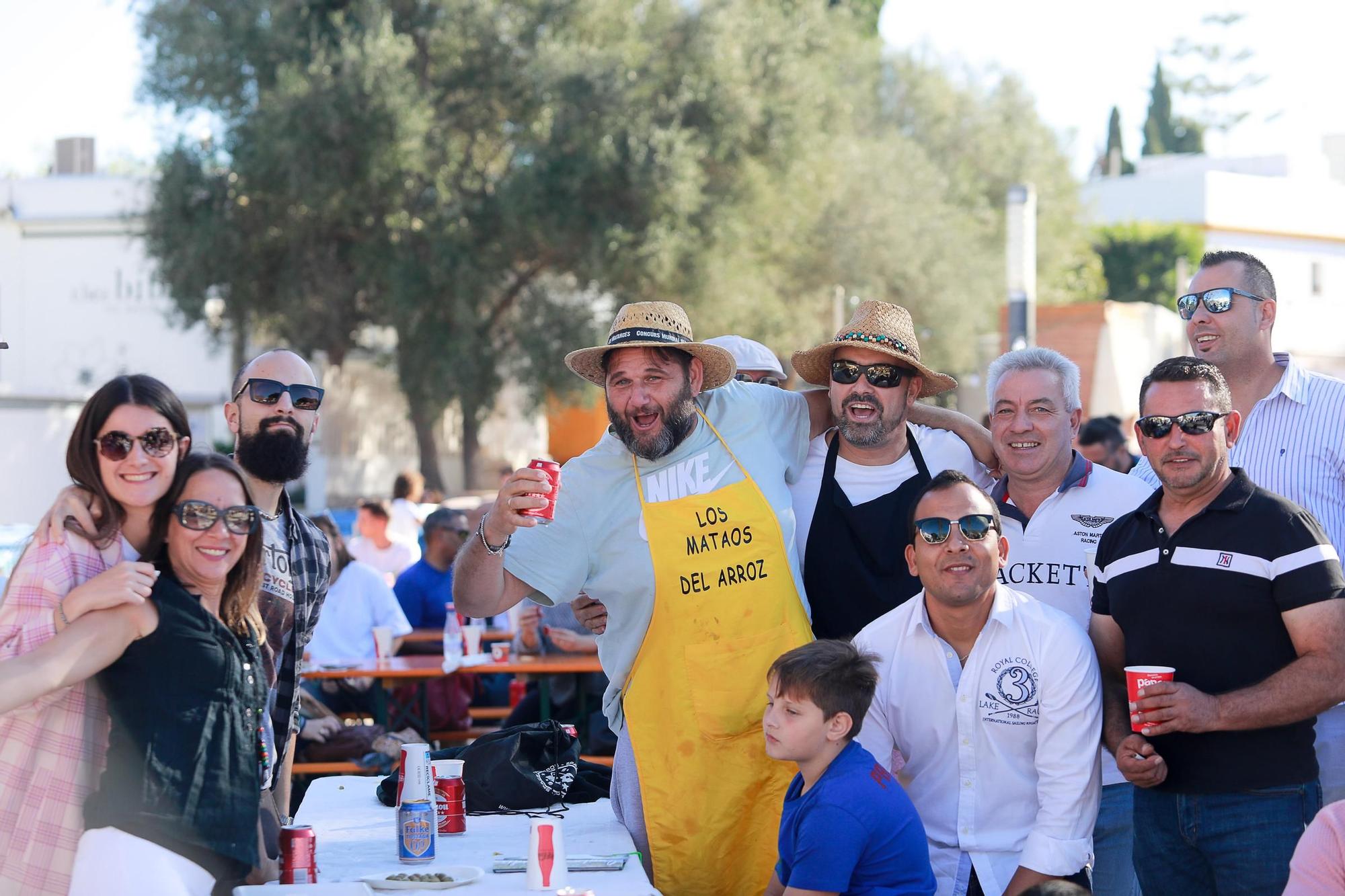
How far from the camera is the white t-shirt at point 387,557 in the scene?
11.0 meters

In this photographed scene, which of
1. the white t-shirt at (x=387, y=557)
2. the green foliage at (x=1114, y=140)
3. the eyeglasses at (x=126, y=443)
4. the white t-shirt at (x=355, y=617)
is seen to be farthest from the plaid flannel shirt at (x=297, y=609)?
the green foliage at (x=1114, y=140)

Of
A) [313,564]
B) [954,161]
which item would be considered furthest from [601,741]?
[954,161]

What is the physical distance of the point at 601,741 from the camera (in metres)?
7.01

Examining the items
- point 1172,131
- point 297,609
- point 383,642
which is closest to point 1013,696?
point 297,609

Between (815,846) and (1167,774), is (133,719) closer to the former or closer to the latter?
(815,846)

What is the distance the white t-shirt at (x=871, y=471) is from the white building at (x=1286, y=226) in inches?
1652

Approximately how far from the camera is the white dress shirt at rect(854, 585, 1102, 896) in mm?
Answer: 3568

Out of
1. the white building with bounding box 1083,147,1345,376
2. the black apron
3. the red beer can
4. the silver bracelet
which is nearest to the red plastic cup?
the black apron

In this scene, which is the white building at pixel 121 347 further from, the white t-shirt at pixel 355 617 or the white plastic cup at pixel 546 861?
the white plastic cup at pixel 546 861

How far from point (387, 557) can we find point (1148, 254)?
37.9 meters

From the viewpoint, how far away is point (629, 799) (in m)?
4.10

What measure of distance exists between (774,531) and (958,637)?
2.09ft

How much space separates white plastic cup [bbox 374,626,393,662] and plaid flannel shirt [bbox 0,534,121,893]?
5306 millimetres

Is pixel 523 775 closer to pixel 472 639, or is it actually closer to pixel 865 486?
pixel 865 486
